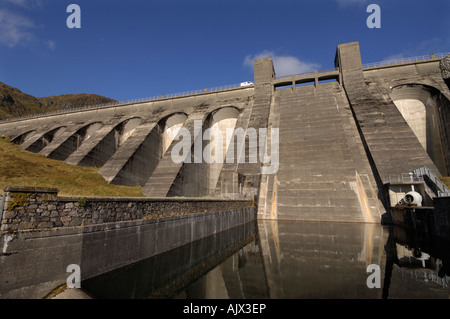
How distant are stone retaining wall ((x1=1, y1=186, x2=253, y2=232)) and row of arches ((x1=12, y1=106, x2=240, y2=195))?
15.2 m

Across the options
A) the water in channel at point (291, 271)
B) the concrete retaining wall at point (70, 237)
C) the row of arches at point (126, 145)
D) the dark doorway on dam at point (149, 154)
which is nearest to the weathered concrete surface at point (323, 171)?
the water in channel at point (291, 271)

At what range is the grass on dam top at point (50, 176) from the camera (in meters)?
15.8

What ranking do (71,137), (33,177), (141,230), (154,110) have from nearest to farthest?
(141,230) → (33,177) → (71,137) → (154,110)

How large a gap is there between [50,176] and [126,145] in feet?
30.9

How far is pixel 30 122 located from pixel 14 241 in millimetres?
51591

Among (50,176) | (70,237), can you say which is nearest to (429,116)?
(70,237)

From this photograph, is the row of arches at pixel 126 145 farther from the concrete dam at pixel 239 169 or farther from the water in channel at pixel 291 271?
the water in channel at pixel 291 271

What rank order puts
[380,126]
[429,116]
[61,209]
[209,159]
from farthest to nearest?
[209,159], [429,116], [380,126], [61,209]

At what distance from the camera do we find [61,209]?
556 cm

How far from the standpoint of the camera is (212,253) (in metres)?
9.38

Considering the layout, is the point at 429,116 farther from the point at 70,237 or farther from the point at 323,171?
the point at 70,237
